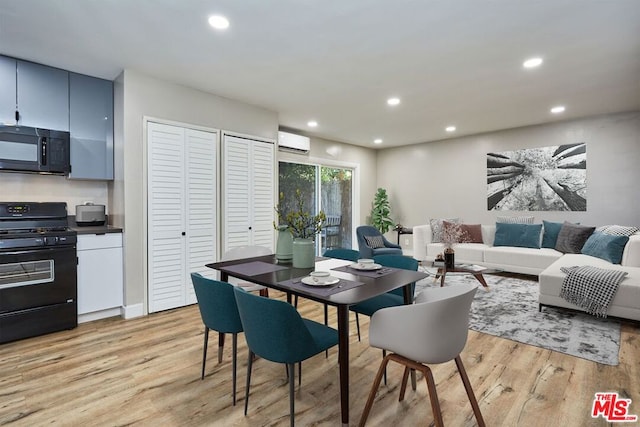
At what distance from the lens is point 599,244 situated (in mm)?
4344

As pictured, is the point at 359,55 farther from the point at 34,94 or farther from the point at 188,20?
the point at 34,94

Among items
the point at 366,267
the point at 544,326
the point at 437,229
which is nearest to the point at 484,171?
the point at 437,229

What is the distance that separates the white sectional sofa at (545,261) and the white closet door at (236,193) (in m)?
3.44

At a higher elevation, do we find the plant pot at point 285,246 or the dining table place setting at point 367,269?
the plant pot at point 285,246

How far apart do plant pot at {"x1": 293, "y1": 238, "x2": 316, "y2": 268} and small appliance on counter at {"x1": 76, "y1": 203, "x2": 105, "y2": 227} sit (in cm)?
265

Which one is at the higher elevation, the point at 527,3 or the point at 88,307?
the point at 527,3

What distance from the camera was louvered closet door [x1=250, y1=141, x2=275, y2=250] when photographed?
4.50 m

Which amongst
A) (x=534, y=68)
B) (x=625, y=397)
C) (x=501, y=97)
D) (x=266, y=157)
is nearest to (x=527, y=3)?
(x=534, y=68)

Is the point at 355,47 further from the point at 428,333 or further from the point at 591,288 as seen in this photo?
the point at 591,288

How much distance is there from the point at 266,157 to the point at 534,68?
3.24m

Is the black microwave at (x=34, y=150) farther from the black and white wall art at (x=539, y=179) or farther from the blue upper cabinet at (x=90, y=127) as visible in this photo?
the black and white wall art at (x=539, y=179)

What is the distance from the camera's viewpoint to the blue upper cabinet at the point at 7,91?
310 cm

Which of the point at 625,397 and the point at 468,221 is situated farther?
the point at 468,221

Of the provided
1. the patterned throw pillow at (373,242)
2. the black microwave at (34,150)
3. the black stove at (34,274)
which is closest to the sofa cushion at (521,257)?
the patterned throw pillow at (373,242)
